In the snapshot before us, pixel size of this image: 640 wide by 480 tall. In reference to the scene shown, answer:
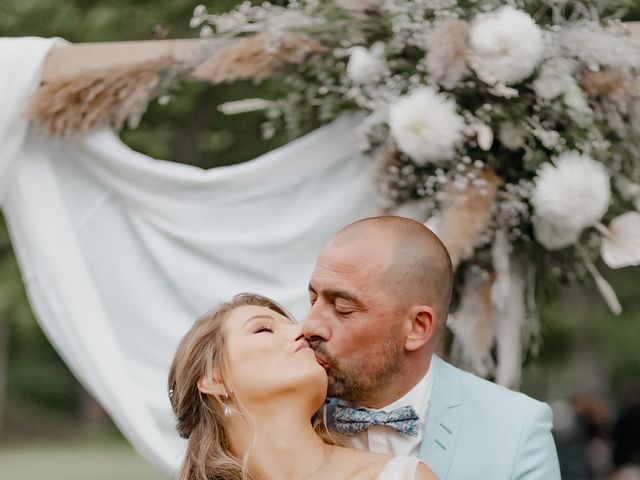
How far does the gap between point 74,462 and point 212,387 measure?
16574 millimetres

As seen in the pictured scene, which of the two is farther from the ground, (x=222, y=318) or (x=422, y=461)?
(x=222, y=318)

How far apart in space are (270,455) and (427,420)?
1.30 feet

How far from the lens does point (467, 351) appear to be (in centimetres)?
371

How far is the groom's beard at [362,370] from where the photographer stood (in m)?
2.80

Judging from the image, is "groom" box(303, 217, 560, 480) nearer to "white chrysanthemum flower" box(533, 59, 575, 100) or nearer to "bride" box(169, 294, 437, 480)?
"bride" box(169, 294, 437, 480)

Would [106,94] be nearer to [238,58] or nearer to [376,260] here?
[238,58]

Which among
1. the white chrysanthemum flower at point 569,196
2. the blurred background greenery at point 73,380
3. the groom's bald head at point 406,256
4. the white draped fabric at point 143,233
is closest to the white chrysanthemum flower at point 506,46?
the white chrysanthemum flower at point 569,196

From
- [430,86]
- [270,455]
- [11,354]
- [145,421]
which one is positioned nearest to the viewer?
[270,455]

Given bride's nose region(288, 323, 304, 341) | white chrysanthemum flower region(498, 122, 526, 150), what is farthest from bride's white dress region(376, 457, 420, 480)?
white chrysanthemum flower region(498, 122, 526, 150)

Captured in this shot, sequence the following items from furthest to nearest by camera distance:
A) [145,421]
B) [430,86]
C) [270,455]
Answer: [145,421] < [430,86] < [270,455]

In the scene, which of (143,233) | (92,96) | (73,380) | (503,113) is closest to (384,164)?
(503,113)

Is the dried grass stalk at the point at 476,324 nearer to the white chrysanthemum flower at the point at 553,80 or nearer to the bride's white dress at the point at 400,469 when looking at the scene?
the white chrysanthemum flower at the point at 553,80

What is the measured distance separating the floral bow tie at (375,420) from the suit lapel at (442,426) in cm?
5

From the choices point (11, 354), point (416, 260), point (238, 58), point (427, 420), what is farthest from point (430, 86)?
point (11, 354)
